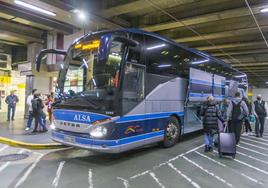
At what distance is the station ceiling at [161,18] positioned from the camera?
8641 millimetres

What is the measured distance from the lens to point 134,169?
217 inches

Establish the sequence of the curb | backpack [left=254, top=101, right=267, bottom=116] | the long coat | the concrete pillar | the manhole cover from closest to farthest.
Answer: the manhole cover → the long coat → the curb → backpack [left=254, top=101, right=267, bottom=116] → the concrete pillar

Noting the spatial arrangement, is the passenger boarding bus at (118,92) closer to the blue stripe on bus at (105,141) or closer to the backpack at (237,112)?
the blue stripe on bus at (105,141)

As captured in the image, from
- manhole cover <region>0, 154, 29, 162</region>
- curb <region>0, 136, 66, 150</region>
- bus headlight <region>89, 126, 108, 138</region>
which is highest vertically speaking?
bus headlight <region>89, 126, 108, 138</region>

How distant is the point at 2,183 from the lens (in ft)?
14.9

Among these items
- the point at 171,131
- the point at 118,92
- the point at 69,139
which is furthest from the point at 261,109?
the point at 69,139

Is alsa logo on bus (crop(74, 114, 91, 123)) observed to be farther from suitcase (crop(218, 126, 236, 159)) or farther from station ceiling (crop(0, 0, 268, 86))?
station ceiling (crop(0, 0, 268, 86))

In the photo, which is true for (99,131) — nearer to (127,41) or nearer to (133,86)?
(133,86)

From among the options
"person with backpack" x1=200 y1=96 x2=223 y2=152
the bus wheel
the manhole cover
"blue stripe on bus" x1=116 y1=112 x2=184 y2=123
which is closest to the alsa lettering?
"blue stripe on bus" x1=116 y1=112 x2=184 y2=123

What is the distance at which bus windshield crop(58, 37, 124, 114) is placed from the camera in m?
5.45

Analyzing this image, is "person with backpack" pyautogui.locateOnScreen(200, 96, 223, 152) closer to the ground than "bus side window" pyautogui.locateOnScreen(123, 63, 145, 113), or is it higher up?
closer to the ground

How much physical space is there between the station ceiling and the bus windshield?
10.9 ft

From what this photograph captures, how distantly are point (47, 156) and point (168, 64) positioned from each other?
454 cm

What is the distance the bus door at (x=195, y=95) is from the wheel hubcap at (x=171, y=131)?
2.92 ft
